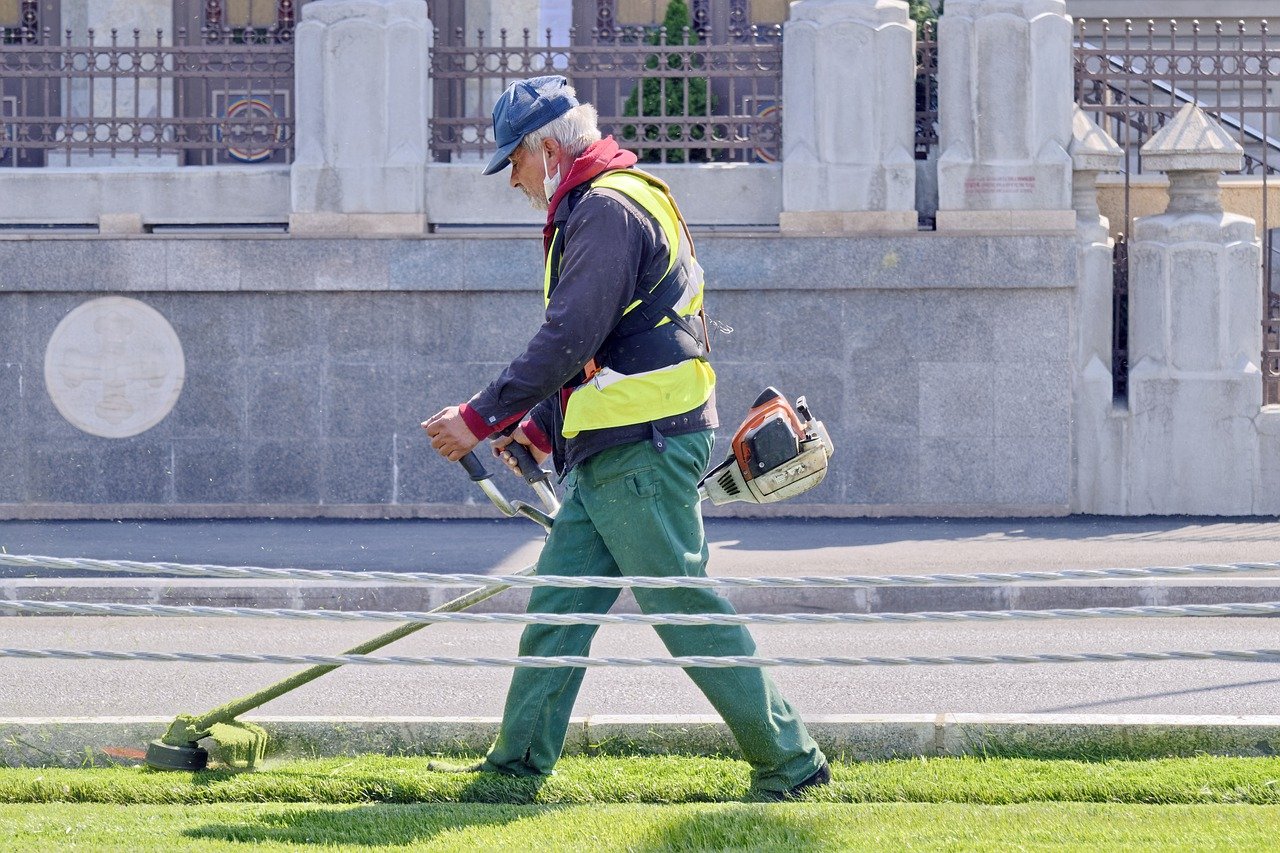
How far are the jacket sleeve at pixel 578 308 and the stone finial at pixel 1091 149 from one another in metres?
8.23

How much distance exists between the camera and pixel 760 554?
10312mm

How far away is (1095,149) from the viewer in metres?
11.9

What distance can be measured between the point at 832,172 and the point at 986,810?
8224 millimetres

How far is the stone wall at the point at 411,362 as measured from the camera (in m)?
12.0

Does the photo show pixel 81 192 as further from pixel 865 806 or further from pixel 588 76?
pixel 865 806

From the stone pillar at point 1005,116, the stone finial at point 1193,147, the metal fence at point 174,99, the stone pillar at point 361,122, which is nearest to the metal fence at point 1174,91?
the stone finial at point 1193,147

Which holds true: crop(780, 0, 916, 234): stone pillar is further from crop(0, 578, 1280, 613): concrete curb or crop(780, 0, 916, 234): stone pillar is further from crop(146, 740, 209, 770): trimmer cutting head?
crop(146, 740, 209, 770): trimmer cutting head

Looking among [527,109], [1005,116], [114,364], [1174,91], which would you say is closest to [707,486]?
[527,109]

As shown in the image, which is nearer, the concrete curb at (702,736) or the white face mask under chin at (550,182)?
the white face mask under chin at (550,182)

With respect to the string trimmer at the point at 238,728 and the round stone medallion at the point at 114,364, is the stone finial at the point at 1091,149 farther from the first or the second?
the string trimmer at the point at 238,728

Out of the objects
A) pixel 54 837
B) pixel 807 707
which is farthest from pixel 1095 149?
pixel 54 837

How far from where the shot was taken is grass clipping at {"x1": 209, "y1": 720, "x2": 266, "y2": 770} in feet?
16.3

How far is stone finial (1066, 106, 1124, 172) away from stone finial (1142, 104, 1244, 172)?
27 cm

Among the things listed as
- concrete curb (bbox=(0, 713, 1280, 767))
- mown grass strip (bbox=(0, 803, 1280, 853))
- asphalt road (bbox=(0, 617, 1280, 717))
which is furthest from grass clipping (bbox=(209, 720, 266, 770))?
asphalt road (bbox=(0, 617, 1280, 717))
